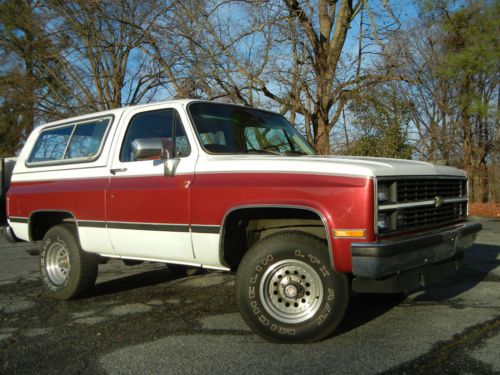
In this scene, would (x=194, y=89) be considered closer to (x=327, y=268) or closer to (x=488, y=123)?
(x=327, y=268)

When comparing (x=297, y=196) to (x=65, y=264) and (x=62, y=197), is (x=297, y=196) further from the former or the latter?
(x=65, y=264)

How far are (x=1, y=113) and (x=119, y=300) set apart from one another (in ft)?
78.2

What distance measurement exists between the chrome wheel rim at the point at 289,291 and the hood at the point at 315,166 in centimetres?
73

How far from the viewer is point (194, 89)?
1384 centimetres

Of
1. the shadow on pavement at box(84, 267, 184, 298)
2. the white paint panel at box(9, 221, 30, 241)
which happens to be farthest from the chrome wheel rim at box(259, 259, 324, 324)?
the white paint panel at box(9, 221, 30, 241)

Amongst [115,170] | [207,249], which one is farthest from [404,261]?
[115,170]

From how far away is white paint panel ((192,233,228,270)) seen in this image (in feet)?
13.6

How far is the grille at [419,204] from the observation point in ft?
11.9

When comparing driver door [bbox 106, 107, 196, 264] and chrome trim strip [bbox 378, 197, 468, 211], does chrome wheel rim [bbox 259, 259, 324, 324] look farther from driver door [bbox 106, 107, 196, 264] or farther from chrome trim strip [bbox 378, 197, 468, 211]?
driver door [bbox 106, 107, 196, 264]

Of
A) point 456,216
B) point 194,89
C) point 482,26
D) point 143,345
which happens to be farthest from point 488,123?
point 143,345

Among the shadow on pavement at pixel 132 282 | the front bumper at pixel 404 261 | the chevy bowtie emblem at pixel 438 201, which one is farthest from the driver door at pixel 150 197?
the chevy bowtie emblem at pixel 438 201

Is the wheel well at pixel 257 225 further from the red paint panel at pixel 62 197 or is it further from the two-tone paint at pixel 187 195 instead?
the red paint panel at pixel 62 197

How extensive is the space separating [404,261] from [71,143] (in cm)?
Result: 397

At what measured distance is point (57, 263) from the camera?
225 inches
